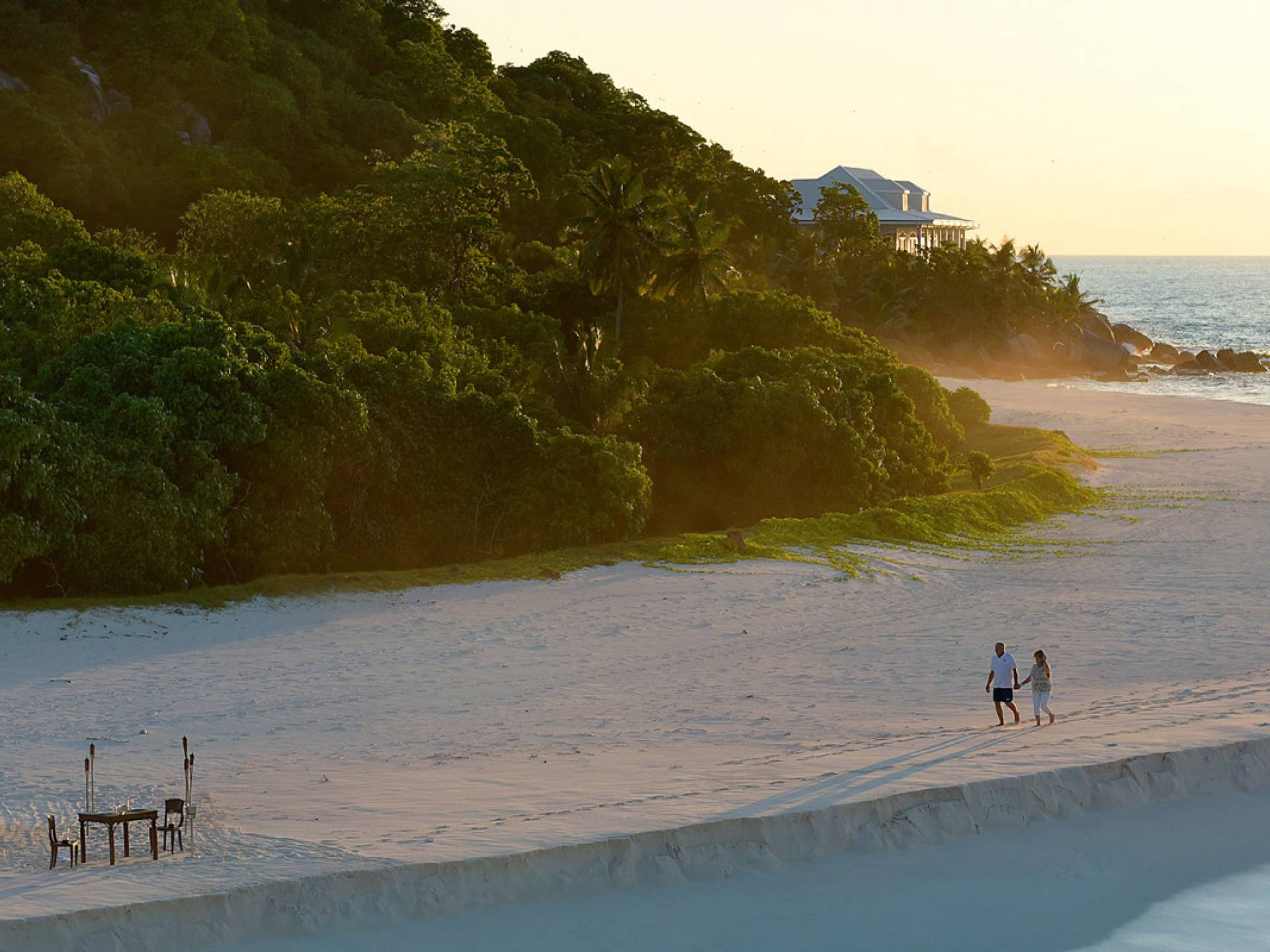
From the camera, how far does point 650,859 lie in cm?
1346

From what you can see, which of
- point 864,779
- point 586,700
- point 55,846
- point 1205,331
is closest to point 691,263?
point 586,700

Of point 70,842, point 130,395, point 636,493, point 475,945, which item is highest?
point 130,395

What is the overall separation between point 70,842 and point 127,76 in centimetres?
6165

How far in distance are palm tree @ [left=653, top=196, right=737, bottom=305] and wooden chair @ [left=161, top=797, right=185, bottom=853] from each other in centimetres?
3802

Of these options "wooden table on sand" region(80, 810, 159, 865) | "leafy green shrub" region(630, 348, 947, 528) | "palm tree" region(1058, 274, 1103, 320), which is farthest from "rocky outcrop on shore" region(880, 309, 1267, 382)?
"wooden table on sand" region(80, 810, 159, 865)

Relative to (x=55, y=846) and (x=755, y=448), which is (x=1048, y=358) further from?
(x=55, y=846)

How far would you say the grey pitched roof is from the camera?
111 m

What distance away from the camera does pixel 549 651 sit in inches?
893

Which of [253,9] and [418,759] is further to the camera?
[253,9]

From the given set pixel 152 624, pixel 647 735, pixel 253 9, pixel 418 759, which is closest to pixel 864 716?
pixel 647 735

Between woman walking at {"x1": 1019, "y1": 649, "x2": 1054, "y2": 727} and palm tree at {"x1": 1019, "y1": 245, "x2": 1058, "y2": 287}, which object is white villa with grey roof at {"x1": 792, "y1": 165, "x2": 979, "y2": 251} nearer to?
palm tree at {"x1": 1019, "y1": 245, "x2": 1058, "y2": 287}

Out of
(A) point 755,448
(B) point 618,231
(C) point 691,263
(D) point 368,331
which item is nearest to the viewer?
(D) point 368,331

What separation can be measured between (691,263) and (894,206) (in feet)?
235

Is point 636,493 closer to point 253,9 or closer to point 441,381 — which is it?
point 441,381
